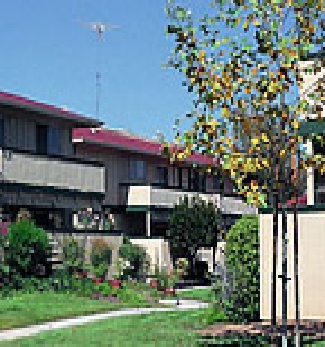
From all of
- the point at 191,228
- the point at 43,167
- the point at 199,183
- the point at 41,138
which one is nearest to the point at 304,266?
the point at 43,167

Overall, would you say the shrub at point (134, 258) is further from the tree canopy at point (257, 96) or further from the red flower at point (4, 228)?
the tree canopy at point (257, 96)

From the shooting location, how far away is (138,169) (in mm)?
44750

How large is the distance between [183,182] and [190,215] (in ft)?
40.8

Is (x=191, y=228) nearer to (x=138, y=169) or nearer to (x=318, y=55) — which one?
(x=138, y=169)

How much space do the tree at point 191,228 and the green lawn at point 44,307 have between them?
474 inches

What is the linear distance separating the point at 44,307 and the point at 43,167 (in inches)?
454

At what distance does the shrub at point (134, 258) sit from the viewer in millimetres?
33781

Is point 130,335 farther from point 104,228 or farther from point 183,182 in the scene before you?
point 183,182

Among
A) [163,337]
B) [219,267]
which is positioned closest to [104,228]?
[219,267]

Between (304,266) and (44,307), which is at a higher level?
(304,266)

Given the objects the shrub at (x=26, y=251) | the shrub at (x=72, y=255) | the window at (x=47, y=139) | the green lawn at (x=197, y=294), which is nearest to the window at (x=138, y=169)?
the window at (x=47, y=139)

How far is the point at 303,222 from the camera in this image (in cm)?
1686

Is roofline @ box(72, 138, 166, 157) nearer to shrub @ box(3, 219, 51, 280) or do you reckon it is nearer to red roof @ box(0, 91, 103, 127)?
red roof @ box(0, 91, 103, 127)

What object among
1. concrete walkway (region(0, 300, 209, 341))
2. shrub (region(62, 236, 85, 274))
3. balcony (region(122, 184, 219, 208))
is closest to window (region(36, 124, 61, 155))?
balcony (region(122, 184, 219, 208))
